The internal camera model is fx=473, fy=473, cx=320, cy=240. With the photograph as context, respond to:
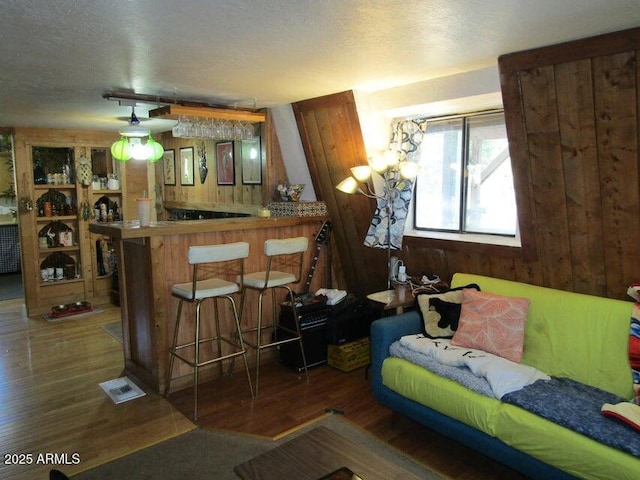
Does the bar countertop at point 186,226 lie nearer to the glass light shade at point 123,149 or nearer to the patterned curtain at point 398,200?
the patterned curtain at point 398,200

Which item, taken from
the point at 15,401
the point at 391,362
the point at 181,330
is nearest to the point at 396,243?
the point at 391,362

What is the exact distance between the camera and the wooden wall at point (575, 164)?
7.25 ft

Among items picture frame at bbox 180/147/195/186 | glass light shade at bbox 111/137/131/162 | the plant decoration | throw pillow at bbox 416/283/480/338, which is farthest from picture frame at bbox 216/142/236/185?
throw pillow at bbox 416/283/480/338

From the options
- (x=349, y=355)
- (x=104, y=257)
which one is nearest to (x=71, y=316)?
(x=104, y=257)

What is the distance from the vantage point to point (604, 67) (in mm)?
2189

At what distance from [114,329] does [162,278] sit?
1.85 m

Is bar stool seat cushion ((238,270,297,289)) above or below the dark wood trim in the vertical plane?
below

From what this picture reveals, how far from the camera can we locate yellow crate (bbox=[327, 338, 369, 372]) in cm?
362

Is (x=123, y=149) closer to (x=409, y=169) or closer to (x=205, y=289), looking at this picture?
(x=205, y=289)

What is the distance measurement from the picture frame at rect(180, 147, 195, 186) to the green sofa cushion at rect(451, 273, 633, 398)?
13.3ft

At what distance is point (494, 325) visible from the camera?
2689 millimetres

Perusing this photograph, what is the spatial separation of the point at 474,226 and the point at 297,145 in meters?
1.62

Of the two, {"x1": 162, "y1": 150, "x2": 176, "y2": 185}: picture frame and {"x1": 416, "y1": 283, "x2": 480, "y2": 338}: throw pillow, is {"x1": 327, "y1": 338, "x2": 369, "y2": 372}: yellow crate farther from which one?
{"x1": 162, "y1": 150, "x2": 176, "y2": 185}: picture frame

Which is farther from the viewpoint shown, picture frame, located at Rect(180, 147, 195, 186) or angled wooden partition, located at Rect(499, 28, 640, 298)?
picture frame, located at Rect(180, 147, 195, 186)
